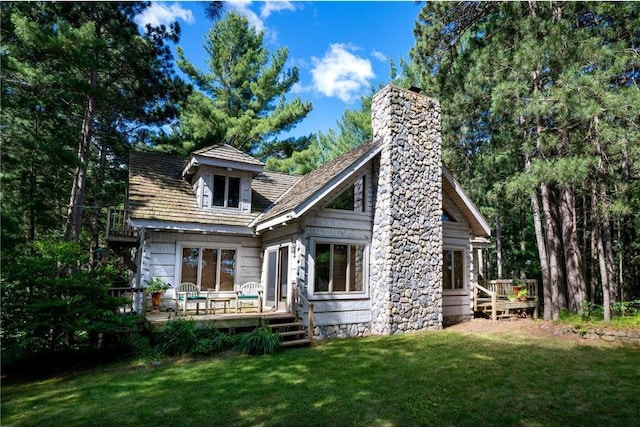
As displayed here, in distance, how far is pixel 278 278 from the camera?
36.0 feet

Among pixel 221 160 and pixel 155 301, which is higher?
pixel 221 160

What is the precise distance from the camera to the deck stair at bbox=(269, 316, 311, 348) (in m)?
8.85

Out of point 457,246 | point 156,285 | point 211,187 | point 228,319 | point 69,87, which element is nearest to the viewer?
point 228,319

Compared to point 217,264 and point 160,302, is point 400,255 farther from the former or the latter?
point 160,302

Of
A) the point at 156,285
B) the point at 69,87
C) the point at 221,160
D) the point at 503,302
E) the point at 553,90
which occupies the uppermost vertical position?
the point at 69,87

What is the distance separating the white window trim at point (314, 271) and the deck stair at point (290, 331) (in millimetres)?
822

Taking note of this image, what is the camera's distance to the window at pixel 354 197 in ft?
35.7

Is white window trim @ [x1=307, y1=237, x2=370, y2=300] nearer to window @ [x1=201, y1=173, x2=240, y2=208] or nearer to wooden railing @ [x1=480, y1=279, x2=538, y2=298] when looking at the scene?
window @ [x1=201, y1=173, x2=240, y2=208]

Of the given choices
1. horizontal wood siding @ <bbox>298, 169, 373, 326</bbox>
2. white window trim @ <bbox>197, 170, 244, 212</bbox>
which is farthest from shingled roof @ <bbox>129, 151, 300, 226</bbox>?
horizontal wood siding @ <bbox>298, 169, 373, 326</bbox>

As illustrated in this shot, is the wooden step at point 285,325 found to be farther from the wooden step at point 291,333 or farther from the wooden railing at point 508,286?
the wooden railing at point 508,286

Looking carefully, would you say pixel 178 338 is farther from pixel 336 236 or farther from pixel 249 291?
pixel 336 236

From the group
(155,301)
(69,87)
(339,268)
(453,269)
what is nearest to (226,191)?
(155,301)

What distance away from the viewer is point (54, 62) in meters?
13.4

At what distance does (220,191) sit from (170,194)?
1589 millimetres
